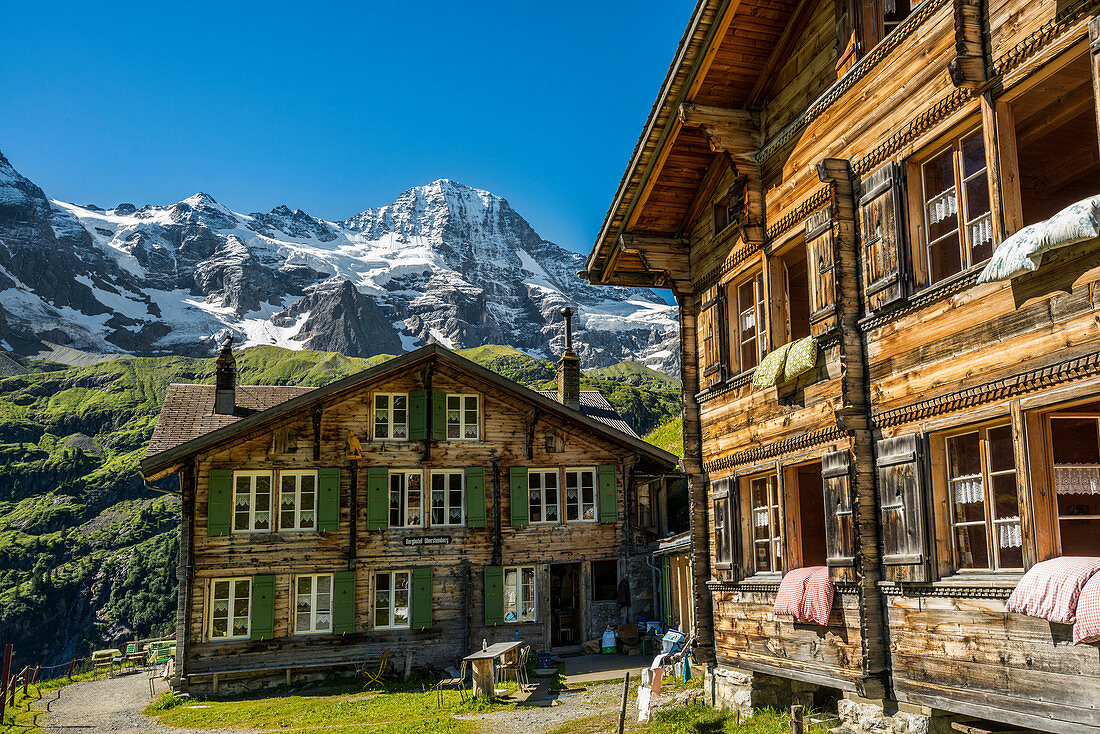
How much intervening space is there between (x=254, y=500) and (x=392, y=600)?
442cm

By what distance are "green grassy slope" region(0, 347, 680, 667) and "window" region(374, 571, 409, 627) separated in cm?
5428

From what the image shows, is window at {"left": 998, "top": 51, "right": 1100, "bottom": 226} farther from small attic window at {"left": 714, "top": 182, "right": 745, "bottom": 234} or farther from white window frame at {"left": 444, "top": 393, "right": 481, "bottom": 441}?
white window frame at {"left": 444, "top": 393, "right": 481, "bottom": 441}

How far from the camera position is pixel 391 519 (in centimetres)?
2378

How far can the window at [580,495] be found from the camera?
2528 cm

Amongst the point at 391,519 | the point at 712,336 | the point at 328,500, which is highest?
the point at 712,336

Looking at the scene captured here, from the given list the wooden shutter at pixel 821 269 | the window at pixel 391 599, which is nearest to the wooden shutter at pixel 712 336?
the wooden shutter at pixel 821 269

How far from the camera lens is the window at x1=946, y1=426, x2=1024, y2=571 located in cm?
737

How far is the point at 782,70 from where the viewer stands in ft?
37.3

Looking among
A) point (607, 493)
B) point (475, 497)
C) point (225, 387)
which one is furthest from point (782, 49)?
point (225, 387)

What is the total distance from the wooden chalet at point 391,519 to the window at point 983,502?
1635cm

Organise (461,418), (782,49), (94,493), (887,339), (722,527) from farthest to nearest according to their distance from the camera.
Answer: (94,493)
(461,418)
(722,527)
(782,49)
(887,339)

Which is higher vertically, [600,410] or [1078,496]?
[600,410]

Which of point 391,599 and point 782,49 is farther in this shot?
point 391,599

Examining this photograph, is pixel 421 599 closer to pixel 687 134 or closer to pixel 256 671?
pixel 256 671
